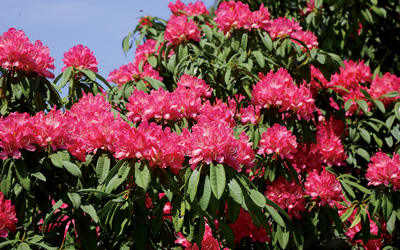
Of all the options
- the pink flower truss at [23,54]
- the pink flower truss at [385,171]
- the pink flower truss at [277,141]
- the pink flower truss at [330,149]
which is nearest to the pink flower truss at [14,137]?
the pink flower truss at [23,54]

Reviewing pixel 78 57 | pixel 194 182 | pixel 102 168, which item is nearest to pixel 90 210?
pixel 102 168

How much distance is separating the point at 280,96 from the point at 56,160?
1.40 metres

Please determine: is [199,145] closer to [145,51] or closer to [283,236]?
[283,236]

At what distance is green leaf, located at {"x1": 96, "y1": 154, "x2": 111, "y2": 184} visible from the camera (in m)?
2.13

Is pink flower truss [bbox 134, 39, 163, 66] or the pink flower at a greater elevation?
pink flower truss [bbox 134, 39, 163, 66]

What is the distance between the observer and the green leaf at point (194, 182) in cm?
182

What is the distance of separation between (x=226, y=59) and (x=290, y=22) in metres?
0.53

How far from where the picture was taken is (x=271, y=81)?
289 centimetres

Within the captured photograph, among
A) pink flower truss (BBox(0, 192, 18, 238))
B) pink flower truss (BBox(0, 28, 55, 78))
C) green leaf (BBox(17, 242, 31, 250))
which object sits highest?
pink flower truss (BBox(0, 28, 55, 78))

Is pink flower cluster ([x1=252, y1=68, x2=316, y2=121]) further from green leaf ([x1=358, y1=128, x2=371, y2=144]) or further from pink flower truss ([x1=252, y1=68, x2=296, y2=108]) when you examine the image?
green leaf ([x1=358, y1=128, x2=371, y2=144])

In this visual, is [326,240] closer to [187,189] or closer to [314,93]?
[314,93]

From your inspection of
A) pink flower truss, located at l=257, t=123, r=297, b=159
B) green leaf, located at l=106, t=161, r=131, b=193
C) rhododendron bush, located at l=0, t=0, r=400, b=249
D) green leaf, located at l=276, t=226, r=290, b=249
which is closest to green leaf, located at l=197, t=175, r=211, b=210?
rhododendron bush, located at l=0, t=0, r=400, b=249

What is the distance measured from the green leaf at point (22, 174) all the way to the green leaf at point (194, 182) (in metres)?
0.64

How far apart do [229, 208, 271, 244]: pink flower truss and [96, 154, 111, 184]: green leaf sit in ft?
3.04
